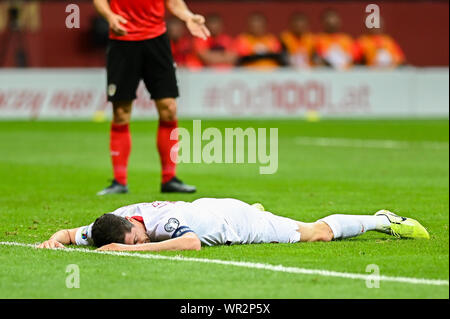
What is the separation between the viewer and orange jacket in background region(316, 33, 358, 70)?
28016 mm

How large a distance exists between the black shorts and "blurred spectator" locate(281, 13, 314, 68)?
603 inches

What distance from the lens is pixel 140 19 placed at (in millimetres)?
11570

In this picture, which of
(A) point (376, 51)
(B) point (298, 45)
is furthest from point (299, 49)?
(A) point (376, 51)

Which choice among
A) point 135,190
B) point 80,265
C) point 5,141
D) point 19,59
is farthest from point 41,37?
point 80,265

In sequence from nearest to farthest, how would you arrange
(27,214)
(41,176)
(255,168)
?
(27,214)
(41,176)
(255,168)

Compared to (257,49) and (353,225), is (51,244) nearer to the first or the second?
(353,225)

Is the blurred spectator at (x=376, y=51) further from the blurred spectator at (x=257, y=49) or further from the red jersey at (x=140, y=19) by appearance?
the red jersey at (x=140, y=19)

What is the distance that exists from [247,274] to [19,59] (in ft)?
75.7

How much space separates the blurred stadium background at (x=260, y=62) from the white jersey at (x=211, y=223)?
15.7 meters

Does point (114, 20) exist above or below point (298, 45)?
above

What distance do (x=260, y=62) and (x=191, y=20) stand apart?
603 inches

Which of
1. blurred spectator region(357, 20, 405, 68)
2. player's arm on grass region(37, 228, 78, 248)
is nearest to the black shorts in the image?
player's arm on grass region(37, 228, 78, 248)
